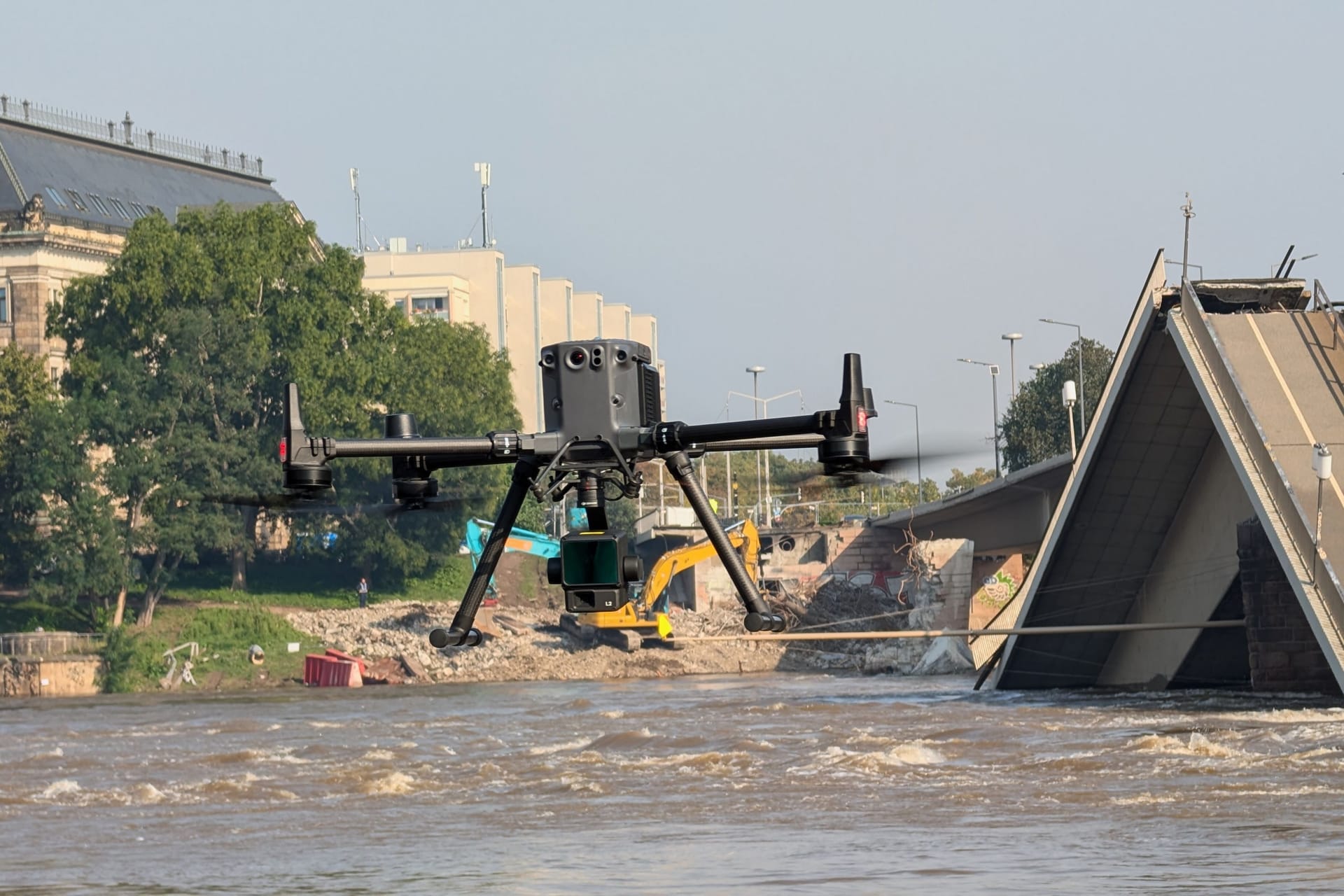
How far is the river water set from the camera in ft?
101

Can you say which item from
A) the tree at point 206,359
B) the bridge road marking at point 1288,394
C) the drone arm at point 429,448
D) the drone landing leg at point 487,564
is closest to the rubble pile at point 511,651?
the tree at point 206,359

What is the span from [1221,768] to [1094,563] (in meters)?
18.2

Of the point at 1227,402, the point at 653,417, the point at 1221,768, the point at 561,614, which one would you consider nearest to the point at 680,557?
the point at 561,614

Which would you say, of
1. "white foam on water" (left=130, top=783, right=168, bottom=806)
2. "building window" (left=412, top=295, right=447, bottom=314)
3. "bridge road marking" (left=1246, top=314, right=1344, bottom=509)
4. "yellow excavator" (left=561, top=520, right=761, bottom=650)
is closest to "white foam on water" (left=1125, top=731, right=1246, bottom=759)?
"bridge road marking" (left=1246, top=314, right=1344, bottom=509)

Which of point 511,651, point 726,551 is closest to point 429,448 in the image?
point 726,551

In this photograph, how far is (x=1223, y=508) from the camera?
57.5m

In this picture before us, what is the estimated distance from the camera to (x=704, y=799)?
1614 inches

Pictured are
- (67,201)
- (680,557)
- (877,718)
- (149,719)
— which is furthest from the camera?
(67,201)

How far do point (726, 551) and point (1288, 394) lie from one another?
38.6 meters

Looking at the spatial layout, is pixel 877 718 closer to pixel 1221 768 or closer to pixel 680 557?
pixel 1221 768

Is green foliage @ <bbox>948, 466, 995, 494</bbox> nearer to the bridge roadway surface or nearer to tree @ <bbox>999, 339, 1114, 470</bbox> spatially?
tree @ <bbox>999, 339, 1114, 470</bbox>

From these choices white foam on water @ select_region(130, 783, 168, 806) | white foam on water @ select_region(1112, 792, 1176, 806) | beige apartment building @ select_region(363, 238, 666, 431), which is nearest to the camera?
white foam on water @ select_region(1112, 792, 1176, 806)

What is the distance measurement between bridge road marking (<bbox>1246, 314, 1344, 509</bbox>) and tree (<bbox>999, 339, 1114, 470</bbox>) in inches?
2966

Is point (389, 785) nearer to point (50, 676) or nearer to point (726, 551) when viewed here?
point (726, 551)
